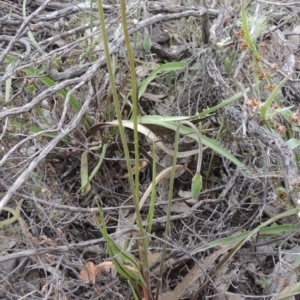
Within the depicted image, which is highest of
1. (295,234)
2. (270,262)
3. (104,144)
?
(104,144)

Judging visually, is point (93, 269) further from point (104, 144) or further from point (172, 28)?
point (172, 28)

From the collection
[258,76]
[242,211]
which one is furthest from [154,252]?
[258,76]

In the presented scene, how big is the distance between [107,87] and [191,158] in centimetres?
32

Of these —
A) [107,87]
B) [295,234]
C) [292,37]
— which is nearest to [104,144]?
[107,87]

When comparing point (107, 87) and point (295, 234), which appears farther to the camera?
point (107, 87)

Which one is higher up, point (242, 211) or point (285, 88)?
point (285, 88)

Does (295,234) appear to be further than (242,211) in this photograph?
No

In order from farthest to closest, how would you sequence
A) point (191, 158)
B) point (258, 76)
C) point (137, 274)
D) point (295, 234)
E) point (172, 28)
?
1. point (172, 28)
2. point (191, 158)
3. point (258, 76)
4. point (295, 234)
5. point (137, 274)

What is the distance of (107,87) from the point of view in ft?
4.77

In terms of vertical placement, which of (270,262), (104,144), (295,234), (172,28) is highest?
(172,28)

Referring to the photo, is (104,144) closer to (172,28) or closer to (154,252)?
(154,252)

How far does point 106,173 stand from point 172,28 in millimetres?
655

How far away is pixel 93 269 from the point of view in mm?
1065

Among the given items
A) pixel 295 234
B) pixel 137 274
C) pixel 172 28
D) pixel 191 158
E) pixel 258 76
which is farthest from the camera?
pixel 172 28
